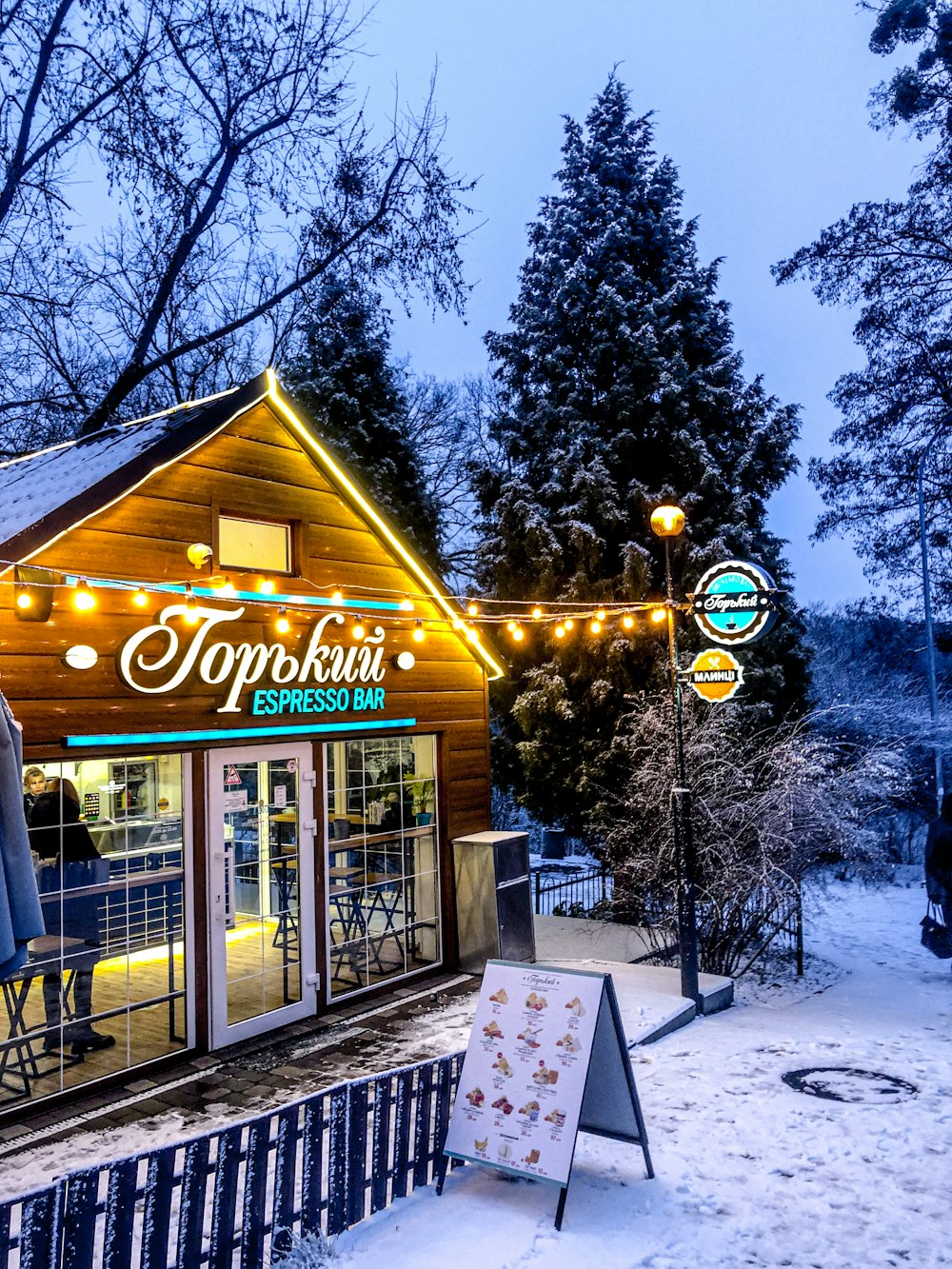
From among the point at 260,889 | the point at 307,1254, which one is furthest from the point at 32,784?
the point at 307,1254

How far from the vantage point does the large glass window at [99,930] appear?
6961 mm

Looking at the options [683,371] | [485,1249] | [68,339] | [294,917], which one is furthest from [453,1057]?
[68,339]

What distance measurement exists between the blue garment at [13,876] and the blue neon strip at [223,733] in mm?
3147

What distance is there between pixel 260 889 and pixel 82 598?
3194mm

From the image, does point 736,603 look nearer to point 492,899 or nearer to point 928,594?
point 492,899

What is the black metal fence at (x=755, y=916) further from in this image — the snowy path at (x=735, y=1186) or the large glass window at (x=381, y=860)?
the large glass window at (x=381, y=860)

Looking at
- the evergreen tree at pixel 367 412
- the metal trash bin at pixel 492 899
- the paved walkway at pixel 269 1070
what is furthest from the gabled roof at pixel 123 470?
the evergreen tree at pixel 367 412

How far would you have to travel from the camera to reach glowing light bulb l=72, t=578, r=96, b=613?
22.4 feet

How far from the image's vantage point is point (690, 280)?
19.0 metres

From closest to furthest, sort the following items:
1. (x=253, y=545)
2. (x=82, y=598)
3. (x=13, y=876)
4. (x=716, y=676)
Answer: (x=13, y=876) < (x=82, y=598) < (x=253, y=545) < (x=716, y=676)

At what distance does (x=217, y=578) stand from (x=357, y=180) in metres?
9.55

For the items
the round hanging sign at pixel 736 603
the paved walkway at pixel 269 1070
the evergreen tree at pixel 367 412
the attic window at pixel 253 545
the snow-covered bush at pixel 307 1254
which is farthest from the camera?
the evergreen tree at pixel 367 412

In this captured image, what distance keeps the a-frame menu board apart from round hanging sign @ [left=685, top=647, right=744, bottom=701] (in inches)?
177

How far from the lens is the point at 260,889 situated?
28.4 feet
